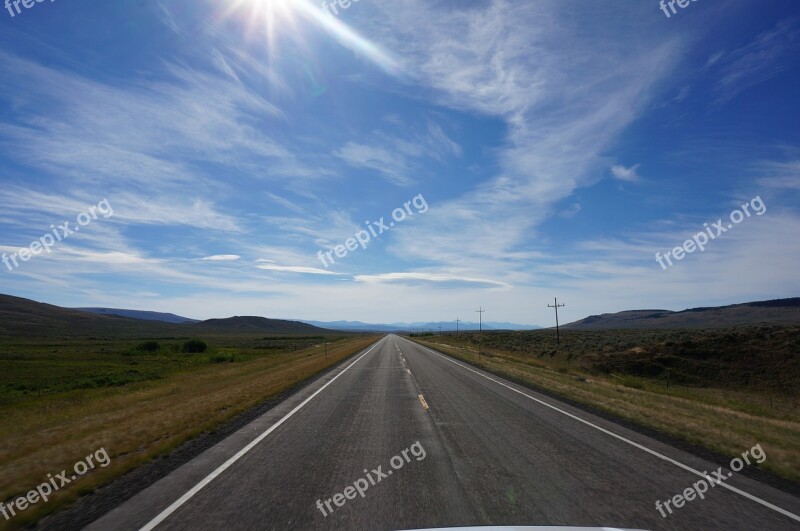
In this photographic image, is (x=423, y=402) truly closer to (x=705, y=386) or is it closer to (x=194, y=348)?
(x=705, y=386)

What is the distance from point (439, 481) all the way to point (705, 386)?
3115 centimetres

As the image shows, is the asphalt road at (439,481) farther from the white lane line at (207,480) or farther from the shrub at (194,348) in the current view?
the shrub at (194,348)

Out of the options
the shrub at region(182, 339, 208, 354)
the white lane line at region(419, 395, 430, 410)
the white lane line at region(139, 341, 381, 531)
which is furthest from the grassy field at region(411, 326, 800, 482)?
the shrub at region(182, 339, 208, 354)

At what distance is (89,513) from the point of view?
515cm

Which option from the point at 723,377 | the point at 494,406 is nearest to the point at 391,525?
the point at 494,406

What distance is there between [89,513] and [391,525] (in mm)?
3604

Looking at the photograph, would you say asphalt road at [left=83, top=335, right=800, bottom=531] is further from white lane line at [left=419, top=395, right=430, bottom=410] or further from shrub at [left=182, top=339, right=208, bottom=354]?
shrub at [left=182, top=339, right=208, bottom=354]

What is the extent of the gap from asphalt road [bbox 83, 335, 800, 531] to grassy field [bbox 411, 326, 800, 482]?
205 centimetres

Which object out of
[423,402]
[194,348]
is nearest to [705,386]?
[423,402]

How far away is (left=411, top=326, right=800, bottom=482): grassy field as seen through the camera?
32.1 feet

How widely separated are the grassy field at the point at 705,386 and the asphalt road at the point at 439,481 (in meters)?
2.05

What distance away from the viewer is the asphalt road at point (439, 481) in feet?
15.8

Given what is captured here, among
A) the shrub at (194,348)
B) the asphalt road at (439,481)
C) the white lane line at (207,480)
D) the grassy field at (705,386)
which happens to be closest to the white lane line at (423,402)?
the asphalt road at (439,481)

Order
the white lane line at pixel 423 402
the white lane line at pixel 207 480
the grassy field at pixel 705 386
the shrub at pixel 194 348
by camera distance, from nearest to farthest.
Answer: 1. the white lane line at pixel 207 480
2. the grassy field at pixel 705 386
3. the white lane line at pixel 423 402
4. the shrub at pixel 194 348
